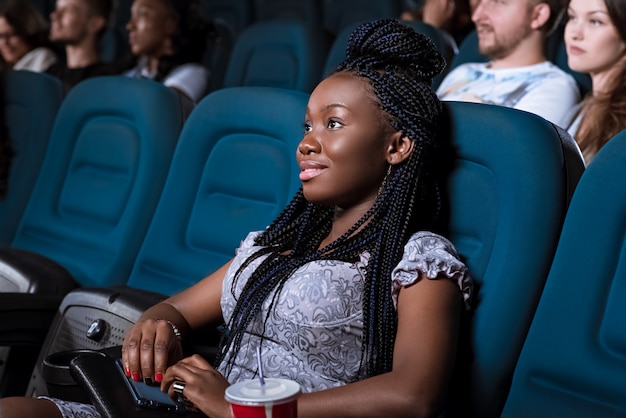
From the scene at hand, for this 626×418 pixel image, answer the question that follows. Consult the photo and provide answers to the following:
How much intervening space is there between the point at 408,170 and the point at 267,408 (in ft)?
1.59

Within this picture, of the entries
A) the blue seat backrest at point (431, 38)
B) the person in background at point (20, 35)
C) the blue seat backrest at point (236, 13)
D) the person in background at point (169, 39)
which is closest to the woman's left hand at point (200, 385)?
the blue seat backrest at point (431, 38)

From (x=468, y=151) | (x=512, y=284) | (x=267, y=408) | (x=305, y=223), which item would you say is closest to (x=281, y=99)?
(x=305, y=223)

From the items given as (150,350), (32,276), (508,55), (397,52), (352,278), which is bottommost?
(32,276)

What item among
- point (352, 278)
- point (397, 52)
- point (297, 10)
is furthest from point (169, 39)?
point (352, 278)

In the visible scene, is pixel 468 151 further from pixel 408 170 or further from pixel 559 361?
pixel 559 361

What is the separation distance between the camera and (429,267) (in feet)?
3.21

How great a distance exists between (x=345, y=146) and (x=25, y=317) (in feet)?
1.95

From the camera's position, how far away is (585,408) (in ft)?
3.07

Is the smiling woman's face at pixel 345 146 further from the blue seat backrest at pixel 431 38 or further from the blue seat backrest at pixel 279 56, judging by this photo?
the blue seat backrest at pixel 279 56

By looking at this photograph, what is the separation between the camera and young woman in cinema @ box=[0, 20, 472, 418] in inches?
36.8

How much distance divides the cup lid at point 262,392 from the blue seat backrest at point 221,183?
2.24 ft

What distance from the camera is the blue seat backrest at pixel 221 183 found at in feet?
4.65

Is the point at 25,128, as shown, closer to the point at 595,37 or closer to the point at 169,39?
the point at 169,39

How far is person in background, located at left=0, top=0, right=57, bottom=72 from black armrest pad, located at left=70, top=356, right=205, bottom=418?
→ 2777mm
